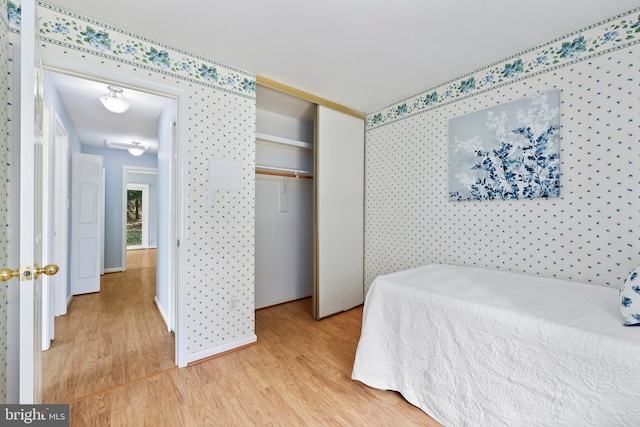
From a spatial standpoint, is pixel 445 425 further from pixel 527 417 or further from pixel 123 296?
pixel 123 296

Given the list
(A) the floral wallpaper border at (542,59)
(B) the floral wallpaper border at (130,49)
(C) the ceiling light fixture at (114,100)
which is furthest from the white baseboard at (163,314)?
(A) the floral wallpaper border at (542,59)

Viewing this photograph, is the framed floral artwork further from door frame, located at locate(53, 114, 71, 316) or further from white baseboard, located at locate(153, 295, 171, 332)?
door frame, located at locate(53, 114, 71, 316)

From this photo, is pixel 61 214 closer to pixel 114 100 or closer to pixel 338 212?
pixel 114 100

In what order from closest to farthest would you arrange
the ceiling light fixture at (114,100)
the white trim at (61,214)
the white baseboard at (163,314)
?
the ceiling light fixture at (114,100) < the white baseboard at (163,314) < the white trim at (61,214)

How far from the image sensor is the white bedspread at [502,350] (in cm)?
107

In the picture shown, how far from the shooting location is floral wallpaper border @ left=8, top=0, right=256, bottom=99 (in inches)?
64.4

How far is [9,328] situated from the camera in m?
1.43

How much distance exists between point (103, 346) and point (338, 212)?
8.40ft

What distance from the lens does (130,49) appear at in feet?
6.19

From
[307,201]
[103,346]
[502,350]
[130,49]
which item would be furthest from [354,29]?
[103,346]

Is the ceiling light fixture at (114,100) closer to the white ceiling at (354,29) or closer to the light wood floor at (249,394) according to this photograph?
the white ceiling at (354,29)

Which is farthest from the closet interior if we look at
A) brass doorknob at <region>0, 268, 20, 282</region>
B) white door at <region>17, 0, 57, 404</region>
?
brass doorknob at <region>0, 268, 20, 282</region>

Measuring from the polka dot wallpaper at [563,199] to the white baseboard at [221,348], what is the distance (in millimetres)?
1719

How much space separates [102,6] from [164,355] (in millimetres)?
2517
